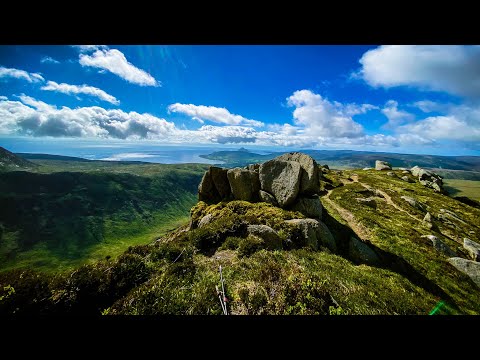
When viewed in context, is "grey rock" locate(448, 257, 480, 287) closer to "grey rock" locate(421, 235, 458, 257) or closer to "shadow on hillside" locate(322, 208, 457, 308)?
"grey rock" locate(421, 235, 458, 257)

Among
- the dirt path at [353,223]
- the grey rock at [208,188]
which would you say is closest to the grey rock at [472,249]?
the dirt path at [353,223]

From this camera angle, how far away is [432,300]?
1286cm

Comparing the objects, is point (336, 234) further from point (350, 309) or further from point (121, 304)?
point (121, 304)

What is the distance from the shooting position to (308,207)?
71.3 ft

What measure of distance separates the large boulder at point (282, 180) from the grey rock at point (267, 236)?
644cm

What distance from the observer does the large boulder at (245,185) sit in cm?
2431

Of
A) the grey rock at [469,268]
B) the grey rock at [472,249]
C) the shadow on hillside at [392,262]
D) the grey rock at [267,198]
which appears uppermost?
the grey rock at [267,198]

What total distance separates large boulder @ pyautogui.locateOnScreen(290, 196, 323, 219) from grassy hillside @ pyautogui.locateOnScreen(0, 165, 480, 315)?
1.58 m

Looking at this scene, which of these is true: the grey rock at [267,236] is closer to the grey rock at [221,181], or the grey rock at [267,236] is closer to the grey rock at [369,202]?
the grey rock at [221,181]

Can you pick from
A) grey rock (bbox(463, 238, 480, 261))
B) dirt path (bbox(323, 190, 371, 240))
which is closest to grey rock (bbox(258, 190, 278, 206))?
dirt path (bbox(323, 190, 371, 240))

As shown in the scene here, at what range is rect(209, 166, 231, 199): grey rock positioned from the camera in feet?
87.7

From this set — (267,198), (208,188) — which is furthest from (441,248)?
(208,188)
